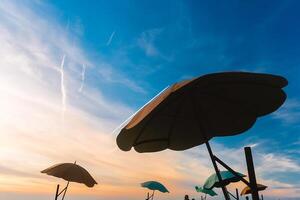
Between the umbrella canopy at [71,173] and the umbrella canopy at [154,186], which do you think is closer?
the umbrella canopy at [71,173]

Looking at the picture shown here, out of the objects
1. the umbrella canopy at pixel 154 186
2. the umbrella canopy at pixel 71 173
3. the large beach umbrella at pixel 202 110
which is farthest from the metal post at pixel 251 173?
the umbrella canopy at pixel 154 186

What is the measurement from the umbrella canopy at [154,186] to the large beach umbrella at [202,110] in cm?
1939

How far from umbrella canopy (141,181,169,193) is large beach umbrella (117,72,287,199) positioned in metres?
19.4

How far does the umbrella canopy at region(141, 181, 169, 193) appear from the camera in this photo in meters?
24.8

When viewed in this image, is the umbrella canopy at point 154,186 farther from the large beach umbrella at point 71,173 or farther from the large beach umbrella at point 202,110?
the large beach umbrella at point 202,110

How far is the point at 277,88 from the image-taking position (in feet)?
15.6

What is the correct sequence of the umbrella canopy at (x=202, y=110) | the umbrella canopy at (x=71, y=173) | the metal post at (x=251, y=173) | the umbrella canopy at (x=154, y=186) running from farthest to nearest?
the umbrella canopy at (x=154, y=186)
the umbrella canopy at (x=71, y=173)
the metal post at (x=251, y=173)
the umbrella canopy at (x=202, y=110)

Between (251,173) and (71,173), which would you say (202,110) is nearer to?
(251,173)

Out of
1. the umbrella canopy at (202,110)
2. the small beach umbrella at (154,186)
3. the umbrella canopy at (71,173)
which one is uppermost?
the small beach umbrella at (154,186)

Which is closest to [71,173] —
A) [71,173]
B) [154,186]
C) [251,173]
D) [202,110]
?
[71,173]

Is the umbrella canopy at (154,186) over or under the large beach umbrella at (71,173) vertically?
over

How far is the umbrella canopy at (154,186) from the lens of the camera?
24812 mm

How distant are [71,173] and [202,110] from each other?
8.01 m

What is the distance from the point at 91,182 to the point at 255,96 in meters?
9.01
